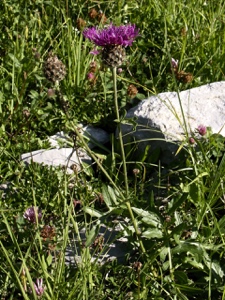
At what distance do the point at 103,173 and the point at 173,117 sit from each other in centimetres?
49

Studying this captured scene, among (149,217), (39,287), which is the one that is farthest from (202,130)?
(39,287)

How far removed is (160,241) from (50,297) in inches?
22.7

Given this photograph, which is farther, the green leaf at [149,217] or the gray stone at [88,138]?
the gray stone at [88,138]

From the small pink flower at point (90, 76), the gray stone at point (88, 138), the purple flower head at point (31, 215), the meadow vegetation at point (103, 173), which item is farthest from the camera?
the small pink flower at point (90, 76)

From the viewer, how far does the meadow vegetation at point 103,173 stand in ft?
7.80

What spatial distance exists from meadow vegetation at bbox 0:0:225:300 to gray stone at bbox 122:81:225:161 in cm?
10

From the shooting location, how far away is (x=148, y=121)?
3238 mm

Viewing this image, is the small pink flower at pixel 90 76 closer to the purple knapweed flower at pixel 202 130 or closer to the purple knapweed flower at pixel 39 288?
the purple knapweed flower at pixel 202 130

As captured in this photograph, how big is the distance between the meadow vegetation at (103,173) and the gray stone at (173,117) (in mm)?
96

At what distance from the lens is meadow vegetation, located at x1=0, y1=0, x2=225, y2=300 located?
238cm

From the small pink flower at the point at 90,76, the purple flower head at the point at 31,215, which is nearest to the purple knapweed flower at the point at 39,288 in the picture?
the purple flower head at the point at 31,215

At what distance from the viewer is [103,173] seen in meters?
3.19

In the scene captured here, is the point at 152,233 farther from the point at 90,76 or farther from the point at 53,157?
the point at 90,76

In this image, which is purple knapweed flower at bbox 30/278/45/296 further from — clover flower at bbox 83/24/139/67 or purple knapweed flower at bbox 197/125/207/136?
purple knapweed flower at bbox 197/125/207/136
